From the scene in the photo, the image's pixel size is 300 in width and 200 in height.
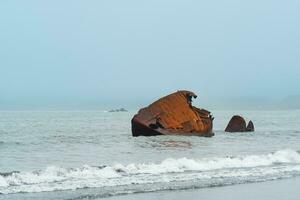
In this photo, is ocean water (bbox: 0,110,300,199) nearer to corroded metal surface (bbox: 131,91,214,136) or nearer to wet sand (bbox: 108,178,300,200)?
wet sand (bbox: 108,178,300,200)

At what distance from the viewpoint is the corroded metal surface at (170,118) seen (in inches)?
1296

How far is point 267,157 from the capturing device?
869 inches

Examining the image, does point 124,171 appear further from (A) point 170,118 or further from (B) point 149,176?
(A) point 170,118

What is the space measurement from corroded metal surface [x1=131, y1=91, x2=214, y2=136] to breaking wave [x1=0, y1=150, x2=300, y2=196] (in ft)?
40.7

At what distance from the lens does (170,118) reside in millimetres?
33469

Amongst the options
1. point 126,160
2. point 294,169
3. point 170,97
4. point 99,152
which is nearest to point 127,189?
point 294,169

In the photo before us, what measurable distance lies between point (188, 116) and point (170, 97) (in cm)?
171

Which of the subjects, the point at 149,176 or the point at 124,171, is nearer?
the point at 149,176

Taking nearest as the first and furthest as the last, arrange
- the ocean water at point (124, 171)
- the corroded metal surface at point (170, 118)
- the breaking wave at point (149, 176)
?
the ocean water at point (124, 171) < the breaking wave at point (149, 176) < the corroded metal surface at point (170, 118)

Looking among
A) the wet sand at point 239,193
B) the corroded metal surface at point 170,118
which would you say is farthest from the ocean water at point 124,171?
the corroded metal surface at point 170,118

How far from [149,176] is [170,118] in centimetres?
1768

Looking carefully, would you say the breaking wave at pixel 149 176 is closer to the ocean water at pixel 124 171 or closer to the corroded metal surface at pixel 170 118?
the ocean water at pixel 124 171

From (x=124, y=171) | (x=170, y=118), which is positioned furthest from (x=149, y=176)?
(x=170, y=118)

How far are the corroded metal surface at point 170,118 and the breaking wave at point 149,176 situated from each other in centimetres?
1240
